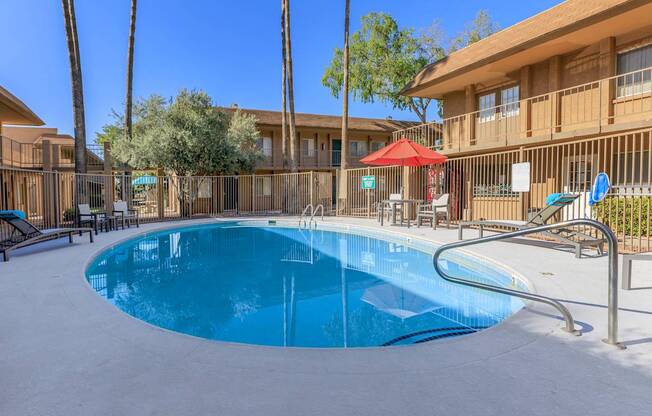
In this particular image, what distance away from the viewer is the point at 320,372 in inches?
114

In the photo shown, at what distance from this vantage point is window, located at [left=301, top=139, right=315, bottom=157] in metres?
29.4

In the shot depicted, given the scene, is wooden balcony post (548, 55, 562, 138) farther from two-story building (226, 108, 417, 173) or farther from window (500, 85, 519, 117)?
two-story building (226, 108, 417, 173)

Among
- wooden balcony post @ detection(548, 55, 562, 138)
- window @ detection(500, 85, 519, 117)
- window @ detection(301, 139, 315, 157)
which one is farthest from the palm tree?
wooden balcony post @ detection(548, 55, 562, 138)

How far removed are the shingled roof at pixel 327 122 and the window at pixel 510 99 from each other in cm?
1512

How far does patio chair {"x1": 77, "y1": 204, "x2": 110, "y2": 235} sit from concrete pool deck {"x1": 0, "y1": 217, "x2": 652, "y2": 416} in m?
9.05

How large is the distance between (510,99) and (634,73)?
4514 millimetres

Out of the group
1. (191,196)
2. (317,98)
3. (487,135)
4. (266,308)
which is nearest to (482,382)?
(266,308)

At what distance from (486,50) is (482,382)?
572 inches

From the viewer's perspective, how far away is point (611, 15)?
34.3 feet

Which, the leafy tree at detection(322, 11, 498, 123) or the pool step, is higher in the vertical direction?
the leafy tree at detection(322, 11, 498, 123)

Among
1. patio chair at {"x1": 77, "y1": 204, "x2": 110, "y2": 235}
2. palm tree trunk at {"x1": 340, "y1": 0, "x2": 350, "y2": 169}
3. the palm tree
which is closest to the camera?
patio chair at {"x1": 77, "y1": 204, "x2": 110, "y2": 235}

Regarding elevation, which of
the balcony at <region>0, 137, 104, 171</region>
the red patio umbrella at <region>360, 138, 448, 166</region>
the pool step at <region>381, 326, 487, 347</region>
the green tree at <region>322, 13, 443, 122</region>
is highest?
the green tree at <region>322, 13, 443, 122</region>

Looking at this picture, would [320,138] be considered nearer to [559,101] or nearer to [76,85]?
[76,85]

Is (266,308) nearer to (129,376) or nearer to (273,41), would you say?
(129,376)
